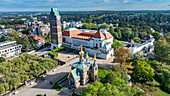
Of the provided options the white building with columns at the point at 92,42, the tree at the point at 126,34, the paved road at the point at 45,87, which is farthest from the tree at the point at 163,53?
the tree at the point at 126,34

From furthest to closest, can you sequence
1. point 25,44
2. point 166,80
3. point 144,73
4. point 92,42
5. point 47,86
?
point 25,44
point 92,42
point 144,73
point 166,80
point 47,86

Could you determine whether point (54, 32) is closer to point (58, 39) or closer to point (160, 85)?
point (58, 39)

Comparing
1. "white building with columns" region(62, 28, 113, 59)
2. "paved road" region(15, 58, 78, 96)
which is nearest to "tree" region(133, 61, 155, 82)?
"white building with columns" region(62, 28, 113, 59)

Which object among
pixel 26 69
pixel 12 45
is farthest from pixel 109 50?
pixel 12 45

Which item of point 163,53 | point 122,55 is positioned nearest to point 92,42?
point 122,55

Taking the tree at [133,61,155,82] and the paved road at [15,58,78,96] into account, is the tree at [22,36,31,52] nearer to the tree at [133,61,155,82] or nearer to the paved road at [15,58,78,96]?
the paved road at [15,58,78,96]

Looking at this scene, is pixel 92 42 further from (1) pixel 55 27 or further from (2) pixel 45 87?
(2) pixel 45 87
